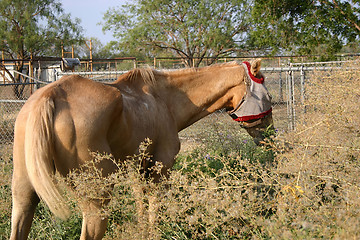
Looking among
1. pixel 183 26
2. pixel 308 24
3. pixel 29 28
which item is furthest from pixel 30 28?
pixel 308 24

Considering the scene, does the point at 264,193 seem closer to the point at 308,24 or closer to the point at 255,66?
the point at 255,66

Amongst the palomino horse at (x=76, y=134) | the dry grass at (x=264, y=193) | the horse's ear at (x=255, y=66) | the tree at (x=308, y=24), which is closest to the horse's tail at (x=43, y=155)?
the palomino horse at (x=76, y=134)

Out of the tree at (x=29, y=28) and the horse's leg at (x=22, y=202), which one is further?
the tree at (x=29, y=28)

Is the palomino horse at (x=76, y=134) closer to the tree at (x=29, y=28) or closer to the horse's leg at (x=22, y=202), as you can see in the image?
the horse's leg at (x=22, y=202)

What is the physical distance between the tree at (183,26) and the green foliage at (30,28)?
3581 millimetres

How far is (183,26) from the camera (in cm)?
2297

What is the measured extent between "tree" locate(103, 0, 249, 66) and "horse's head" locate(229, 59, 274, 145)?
61.6 feet

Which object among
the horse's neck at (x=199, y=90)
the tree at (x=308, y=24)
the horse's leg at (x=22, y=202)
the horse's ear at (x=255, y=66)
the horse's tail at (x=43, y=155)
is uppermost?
the tree at (x=308, y=24)

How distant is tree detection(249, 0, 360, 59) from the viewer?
1089 cm

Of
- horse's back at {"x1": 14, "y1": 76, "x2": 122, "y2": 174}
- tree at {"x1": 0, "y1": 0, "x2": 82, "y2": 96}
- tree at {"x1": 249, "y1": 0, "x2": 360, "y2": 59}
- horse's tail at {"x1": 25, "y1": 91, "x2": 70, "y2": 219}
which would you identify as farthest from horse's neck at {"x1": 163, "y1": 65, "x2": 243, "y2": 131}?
tree at {"x1": 0, "y1": 0, "x2": 82, "y2": 96}

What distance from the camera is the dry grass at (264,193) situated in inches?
78.4

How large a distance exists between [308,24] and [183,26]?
12606mm

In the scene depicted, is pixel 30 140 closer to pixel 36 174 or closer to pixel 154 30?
pixel 36 174

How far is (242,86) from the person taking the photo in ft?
13.4
